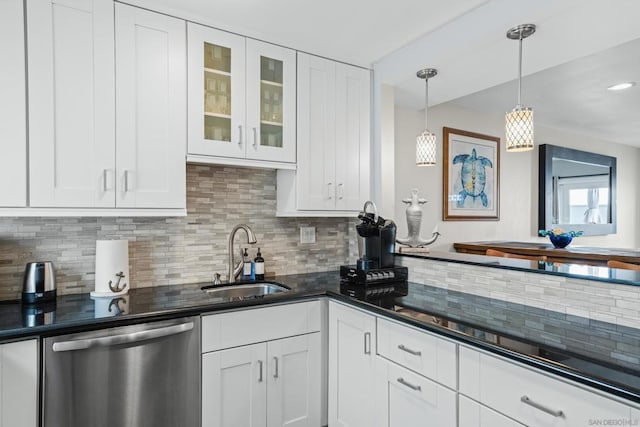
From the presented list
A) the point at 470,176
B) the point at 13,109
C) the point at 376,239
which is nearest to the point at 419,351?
the point at 376,239

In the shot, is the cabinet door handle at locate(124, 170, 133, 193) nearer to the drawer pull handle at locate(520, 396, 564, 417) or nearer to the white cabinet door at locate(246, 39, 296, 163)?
the white cabinet door at locate(246, 39, 296, 163)

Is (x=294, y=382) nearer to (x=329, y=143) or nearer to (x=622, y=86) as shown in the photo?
(x=329, y=143)

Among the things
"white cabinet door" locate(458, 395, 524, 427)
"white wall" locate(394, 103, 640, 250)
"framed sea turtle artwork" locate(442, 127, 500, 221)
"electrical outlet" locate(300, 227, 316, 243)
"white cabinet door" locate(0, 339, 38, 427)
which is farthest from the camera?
"framed sea turtle artwork" locate(442, 127, 500, 221)

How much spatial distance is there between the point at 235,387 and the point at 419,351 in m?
0.90

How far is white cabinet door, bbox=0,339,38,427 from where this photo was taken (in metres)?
1.33

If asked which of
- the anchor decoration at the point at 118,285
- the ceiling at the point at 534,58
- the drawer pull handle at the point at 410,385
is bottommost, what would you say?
the drawer pull handle at the point at 410,385

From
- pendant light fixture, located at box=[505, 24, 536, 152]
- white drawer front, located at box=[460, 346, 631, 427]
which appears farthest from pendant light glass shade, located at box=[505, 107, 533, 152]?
white drawer front, located at box=[460, 346, 631, 427]

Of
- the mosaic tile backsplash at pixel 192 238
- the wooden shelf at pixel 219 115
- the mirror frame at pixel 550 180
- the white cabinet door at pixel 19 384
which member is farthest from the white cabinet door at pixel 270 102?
the mirror frame at pixel 550 180

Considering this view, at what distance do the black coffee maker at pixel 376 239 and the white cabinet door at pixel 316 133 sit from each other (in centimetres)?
28

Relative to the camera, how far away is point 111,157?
180 centimetres

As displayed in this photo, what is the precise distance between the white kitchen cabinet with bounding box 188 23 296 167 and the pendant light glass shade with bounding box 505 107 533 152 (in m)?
1.23

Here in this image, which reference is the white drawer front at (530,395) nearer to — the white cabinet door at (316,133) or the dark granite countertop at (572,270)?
the dark granite countertop at (572,270)

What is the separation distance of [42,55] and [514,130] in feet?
7.59

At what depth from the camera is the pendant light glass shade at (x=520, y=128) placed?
202 cm
